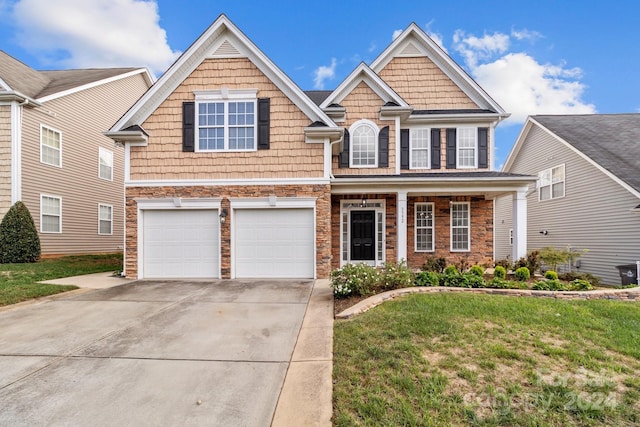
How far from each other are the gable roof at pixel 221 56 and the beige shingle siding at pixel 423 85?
16.4ft

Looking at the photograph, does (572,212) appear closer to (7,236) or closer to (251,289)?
(251,289)

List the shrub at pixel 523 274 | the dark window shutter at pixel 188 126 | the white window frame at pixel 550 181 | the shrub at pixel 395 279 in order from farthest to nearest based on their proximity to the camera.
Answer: the white window frame at pixel 550 181, the dark window shutter at pixel 188 126, the shrub at pixel 523 274, the shrub at pixel 395 279

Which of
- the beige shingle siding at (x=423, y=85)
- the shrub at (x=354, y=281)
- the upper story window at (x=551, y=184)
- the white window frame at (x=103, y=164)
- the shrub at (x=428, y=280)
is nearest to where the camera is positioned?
the shrub at (x=354, y=281)

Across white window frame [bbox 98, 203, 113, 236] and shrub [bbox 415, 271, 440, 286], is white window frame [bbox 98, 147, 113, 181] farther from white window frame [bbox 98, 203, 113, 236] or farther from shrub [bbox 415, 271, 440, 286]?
shrub [bbox 415, 271, 440, 286]

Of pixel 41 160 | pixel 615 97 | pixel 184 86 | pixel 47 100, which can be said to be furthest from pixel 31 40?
pixel 615 97

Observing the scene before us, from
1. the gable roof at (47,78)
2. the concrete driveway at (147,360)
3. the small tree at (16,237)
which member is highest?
the gable roof at (47,78)

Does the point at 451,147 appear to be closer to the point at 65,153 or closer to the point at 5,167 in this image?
the point at 65,153

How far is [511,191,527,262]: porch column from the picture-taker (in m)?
10.4

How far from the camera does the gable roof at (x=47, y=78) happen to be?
43.3 ft

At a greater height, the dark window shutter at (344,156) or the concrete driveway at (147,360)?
the dark window shutter at (344,156)

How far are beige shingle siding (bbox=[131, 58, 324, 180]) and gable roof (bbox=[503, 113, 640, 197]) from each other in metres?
10.4

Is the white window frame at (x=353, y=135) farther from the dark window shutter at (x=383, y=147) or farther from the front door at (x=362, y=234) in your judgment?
the front door at (x=362, y=234)

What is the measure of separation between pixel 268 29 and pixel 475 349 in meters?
18.9

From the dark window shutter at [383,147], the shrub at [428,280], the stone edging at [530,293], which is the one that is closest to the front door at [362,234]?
the dark window shutter at [383,147]
